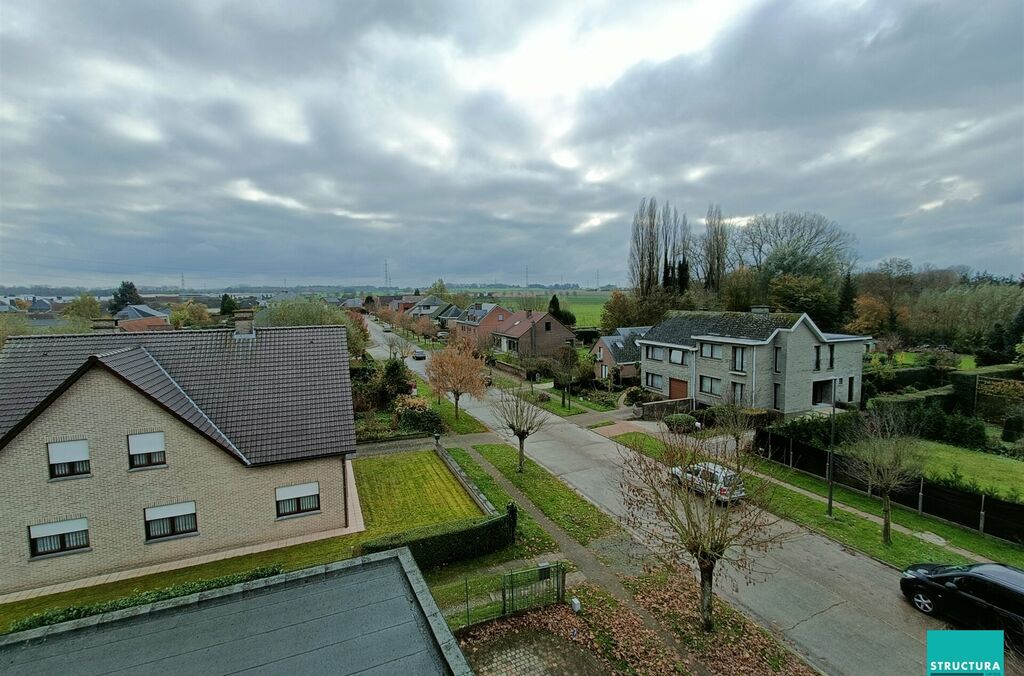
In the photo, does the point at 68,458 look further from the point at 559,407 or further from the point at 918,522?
the point at 918,522

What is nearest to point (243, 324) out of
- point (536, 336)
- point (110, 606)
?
point (110, 606)

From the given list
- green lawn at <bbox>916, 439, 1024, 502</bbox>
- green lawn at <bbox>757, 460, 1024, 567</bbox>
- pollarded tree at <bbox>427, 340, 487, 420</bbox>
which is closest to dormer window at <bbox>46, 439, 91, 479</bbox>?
pollarded tree at <bbox>427, 340, 487, 420</bbox>

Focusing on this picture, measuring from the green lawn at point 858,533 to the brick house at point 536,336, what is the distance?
35.4 m

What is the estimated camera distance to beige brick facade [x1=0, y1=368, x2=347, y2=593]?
13398mm

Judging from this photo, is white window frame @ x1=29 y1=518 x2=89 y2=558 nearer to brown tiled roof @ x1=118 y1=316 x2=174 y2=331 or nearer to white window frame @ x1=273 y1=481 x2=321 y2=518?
white window frame @ x1=273 y1=481 x2=321 y2=518

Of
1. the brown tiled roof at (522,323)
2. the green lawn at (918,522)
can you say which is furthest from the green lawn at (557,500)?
the brown tiled roof at (522,323)

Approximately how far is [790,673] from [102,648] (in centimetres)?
1341

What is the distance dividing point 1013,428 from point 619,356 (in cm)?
2654

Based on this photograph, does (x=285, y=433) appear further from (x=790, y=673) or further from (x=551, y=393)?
(x=551, y=393)

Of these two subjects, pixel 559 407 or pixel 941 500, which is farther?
pixel 559 407

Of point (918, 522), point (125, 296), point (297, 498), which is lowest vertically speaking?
point (918, 522)

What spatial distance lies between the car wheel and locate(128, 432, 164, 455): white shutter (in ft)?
76.4

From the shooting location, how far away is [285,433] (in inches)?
645

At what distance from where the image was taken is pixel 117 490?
46.6ft
